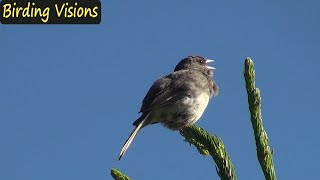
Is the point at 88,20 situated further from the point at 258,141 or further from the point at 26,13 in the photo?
the point at 258,141

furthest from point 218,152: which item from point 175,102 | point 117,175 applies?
point 175,102

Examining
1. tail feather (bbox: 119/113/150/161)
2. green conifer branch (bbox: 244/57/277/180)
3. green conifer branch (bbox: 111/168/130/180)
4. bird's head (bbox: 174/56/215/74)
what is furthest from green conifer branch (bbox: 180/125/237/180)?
bird's head (bbox: 174/56/215/74)

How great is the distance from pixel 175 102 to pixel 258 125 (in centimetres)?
462

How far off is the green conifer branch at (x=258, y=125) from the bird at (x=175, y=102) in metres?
4.18

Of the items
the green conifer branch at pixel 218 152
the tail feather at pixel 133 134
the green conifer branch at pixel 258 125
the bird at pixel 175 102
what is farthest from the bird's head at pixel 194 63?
the green conifer branch at pixel 258 125

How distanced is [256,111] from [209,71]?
598cm

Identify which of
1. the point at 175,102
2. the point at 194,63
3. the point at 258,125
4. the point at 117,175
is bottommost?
the point at 117,175

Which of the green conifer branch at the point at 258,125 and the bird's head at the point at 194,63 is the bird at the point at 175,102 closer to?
the bird's head at the point at 194,63

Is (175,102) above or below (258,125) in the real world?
above

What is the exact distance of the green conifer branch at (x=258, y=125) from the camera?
2.38 meters

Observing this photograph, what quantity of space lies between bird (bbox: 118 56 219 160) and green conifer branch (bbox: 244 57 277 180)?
4.18 metres

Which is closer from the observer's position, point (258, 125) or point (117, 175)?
point (258, 125)

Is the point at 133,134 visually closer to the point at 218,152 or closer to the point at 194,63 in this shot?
the point at 194,63

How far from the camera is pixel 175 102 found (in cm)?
716
